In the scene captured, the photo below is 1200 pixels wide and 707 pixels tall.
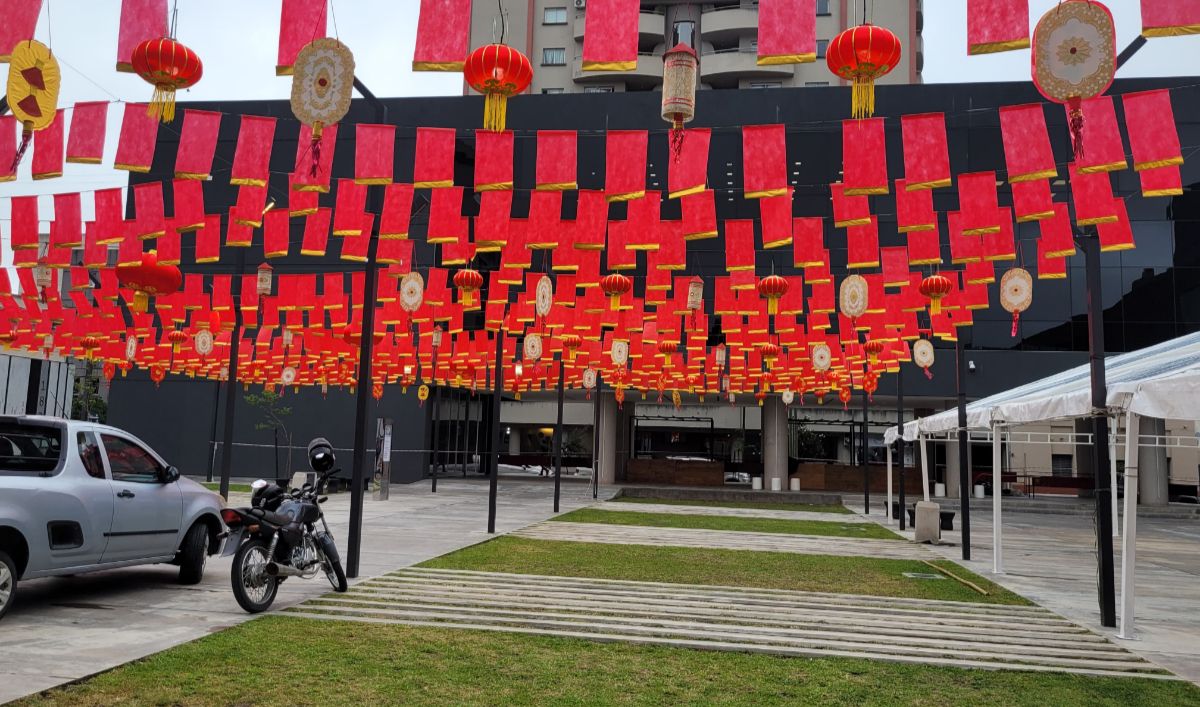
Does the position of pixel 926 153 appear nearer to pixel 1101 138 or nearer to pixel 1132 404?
pixel 1101 138

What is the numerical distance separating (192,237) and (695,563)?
106 feet

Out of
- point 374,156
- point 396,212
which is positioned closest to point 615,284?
point 396,212

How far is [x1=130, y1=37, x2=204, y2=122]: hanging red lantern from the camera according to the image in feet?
26.2

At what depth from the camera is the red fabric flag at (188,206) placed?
13.3 metres

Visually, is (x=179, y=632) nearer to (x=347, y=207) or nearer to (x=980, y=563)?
(x=347, y=207)

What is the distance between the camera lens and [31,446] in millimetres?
8289

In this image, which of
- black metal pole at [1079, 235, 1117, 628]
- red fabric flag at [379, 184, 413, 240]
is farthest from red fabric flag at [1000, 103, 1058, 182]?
red fabric flag at [379, 184, 413, 240]

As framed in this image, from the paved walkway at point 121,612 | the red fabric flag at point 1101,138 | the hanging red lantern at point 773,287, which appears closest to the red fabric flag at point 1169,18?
the red fabric flag at point 1101,138

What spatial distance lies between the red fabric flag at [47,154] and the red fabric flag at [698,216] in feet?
28.0

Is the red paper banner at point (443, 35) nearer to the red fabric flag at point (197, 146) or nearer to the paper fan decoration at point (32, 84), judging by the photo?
the paper fan decoration at point (32, 84)

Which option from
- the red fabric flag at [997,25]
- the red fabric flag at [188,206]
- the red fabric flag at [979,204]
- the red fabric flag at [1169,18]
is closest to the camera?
the red fabric flag at [1169,18]

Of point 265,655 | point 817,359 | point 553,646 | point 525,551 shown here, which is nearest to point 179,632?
point 265,655

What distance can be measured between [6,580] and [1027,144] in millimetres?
11049

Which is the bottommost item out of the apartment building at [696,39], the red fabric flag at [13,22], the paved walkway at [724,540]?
the paved walkway at [724,540]
